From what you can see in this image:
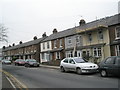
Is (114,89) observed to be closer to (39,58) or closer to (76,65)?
(76,65)

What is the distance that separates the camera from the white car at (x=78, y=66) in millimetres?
15953

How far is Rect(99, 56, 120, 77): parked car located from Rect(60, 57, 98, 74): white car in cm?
206

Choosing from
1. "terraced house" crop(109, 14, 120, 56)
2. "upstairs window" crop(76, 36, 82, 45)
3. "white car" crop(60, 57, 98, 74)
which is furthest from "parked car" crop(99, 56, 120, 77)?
"upstairs window" crop(76, 36, 82, 45)

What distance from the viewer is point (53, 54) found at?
130 feet

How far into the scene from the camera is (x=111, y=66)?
507 inches

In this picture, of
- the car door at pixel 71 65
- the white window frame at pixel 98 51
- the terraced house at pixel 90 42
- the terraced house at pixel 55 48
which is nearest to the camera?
the car door at pixel 71 65

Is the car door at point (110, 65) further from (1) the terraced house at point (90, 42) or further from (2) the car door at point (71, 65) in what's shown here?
(1) the terraced house at point (90, 42)

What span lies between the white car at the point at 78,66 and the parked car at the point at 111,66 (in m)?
2.06

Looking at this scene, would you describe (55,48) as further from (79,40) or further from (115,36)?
(115,36)

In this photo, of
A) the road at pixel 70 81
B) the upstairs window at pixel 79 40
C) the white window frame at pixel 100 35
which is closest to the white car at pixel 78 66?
the road at pixel 70 81

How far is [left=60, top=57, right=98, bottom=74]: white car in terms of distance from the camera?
16.0 m

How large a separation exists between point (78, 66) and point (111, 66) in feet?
14.0

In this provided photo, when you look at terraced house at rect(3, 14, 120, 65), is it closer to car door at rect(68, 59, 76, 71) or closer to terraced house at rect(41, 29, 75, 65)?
terraced house at rect(41, 29, 75, 65)

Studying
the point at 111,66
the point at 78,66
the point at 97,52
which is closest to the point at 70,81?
the point at 111,66
